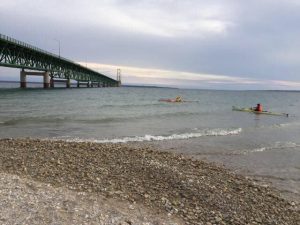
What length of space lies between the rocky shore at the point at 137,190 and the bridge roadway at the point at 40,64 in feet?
262

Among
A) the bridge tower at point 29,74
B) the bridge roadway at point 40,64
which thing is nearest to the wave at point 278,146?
the bridge roadway at point 40,64

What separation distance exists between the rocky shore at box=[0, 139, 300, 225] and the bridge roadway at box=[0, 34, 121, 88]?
262 feet

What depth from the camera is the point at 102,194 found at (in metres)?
8.41

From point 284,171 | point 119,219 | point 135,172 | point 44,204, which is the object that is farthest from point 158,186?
point 284,171

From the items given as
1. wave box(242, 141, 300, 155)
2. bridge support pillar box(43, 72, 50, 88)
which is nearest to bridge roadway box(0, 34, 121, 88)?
bridge support pillar box(43, 72, 50, 88)

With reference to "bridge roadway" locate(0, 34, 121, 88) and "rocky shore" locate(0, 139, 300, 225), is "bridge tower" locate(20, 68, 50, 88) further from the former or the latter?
"rocky shore" locate(0, 139, 300, 225)

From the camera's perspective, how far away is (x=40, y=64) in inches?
4724

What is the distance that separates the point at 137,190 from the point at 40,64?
118 meters

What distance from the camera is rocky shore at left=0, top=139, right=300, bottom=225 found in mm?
7344

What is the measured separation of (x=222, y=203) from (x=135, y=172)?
9.66 ft

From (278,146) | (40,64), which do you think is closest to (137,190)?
(278,146)

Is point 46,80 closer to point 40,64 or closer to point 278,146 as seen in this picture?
Answer: point 40,64

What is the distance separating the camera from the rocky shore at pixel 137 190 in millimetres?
7344

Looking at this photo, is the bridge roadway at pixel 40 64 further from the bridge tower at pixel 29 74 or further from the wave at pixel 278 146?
the wave at pixel 278 146
